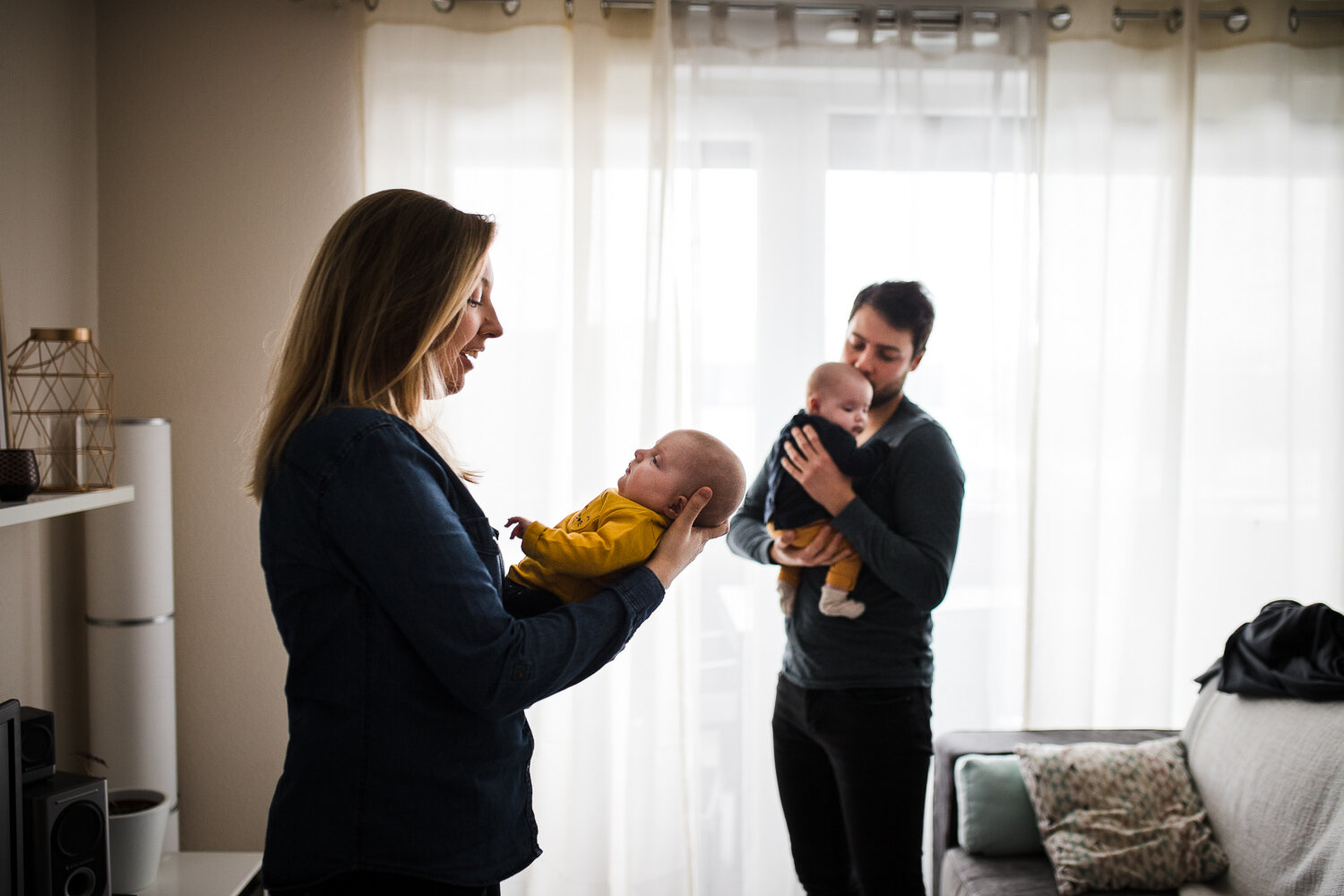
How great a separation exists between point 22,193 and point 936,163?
2.40m

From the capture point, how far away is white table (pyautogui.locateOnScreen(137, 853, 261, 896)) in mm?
2078

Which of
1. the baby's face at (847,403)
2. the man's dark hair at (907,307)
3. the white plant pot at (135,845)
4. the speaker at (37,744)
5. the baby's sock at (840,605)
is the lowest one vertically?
the white plant pot at (135,845)

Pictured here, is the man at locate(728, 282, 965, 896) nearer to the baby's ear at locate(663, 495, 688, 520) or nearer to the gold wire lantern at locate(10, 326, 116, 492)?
the baby's ear at locate(663, 495, 688, 520)

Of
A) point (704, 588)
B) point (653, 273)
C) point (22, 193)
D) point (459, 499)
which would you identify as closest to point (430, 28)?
point (653, 273)

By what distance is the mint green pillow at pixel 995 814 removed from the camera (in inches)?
84.7

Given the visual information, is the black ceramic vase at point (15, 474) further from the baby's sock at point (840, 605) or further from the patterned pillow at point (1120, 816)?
the patterned pillow at point (1120, 816)

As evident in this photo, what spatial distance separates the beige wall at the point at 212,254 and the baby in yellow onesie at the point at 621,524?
149 cm

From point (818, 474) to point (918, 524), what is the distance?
0.22 m

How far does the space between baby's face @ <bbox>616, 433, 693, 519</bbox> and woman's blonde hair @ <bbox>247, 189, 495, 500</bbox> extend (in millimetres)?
498

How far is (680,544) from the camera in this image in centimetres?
129

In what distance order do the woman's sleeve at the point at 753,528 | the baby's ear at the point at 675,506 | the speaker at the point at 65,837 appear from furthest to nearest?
the woman's sleeve at the point at 753,528 < the speaker at the point at 65,837 < the baby's ear at the point at 675,506

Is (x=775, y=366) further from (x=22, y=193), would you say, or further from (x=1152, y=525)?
(x=22, y=193)

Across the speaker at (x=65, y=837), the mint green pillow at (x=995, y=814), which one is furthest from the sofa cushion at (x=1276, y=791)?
the speaker at (x=65, y=837)

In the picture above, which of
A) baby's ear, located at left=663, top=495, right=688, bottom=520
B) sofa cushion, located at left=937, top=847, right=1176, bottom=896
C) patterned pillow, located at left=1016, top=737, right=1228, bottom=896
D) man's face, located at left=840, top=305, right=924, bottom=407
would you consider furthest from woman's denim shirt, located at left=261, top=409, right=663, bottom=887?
patterned pillow, located at left=1016, top=737, right=1228, bottom=896
